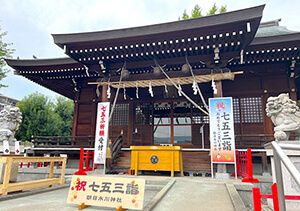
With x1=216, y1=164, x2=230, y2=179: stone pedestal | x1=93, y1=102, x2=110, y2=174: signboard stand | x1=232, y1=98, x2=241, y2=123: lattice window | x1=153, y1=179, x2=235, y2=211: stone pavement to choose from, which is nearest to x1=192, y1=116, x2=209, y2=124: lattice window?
x1=232, y1=98, x2=241, y2=123: lattice window

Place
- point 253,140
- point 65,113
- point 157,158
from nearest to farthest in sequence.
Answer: point 157,158 → point 253,140 → point 65,113

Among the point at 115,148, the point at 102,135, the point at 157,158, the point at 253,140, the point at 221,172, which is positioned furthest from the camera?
the point at 115,148

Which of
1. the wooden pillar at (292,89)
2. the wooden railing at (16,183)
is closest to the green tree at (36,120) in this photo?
the wooden railing at (16,183)

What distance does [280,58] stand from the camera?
24.4 feet

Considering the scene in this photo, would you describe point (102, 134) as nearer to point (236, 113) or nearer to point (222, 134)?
point (222, 134)

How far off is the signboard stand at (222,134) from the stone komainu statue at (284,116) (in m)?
1.61

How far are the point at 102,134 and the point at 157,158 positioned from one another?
2.16 m

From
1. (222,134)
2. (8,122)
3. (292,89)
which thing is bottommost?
(222,134)

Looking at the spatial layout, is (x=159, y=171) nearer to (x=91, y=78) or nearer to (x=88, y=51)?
(x=88, y=51)

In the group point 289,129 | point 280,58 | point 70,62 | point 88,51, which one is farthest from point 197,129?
point 70,62

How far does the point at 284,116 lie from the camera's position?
15.7ft

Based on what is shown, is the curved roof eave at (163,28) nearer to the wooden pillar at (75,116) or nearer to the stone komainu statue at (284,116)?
the stone komainu statue at (284,116)

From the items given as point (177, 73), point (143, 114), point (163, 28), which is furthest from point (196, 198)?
point (143, 114)

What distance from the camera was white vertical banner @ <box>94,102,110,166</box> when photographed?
716 centimetres
